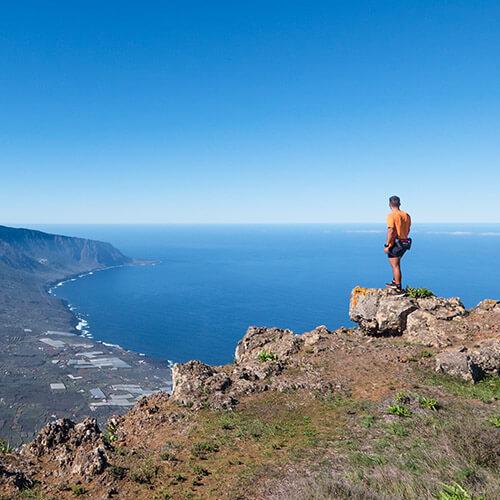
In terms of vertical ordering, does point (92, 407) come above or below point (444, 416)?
below

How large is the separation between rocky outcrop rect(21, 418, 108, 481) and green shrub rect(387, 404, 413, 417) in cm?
867

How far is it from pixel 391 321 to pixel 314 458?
466 inches

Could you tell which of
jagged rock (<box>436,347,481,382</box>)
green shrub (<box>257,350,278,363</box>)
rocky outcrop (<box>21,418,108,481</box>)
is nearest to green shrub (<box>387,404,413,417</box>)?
jagged rock (<box>436,347,481,382</box>)

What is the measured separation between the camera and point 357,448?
10445mm

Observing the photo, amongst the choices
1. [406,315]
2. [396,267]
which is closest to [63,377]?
[406,315]

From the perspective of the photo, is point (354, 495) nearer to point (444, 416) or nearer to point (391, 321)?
point (444, 416)

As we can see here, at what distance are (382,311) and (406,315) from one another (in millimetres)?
1209

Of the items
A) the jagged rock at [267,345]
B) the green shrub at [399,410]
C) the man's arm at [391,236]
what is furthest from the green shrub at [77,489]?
the man's arm at [391,236]

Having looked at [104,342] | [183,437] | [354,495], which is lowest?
[104,342]

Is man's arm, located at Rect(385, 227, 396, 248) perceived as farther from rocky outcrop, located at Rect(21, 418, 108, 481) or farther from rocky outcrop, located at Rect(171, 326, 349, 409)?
rocky outcrop, located at Rect(21, 418, 108, 481)

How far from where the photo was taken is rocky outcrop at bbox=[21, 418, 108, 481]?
9.88 meters

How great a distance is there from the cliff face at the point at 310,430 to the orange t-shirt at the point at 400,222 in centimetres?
413

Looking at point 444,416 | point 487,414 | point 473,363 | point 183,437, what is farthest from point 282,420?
point 473,363

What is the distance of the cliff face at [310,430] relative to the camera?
29.0 feet
